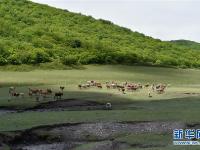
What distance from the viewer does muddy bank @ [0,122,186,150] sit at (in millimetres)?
30781

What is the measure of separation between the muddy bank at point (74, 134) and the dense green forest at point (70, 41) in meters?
63.3

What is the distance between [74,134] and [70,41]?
314 feet

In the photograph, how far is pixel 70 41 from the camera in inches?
5025

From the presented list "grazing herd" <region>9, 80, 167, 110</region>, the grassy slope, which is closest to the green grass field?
the grassy slope

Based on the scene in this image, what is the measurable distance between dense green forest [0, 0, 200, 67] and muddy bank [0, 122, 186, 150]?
63.3 metres

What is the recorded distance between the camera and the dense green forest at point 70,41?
354ft

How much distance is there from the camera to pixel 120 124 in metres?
34.0

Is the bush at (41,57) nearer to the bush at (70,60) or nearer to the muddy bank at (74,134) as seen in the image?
the bush at (70,60)

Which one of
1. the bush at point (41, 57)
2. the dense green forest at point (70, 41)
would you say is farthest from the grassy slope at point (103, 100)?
the dense green forest at point (70, 41)

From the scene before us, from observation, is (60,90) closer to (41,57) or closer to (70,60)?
(41,57)

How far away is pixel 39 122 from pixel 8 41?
79.9 meters

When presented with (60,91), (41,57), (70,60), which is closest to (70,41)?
(70,60)

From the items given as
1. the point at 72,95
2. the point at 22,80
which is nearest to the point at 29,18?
the point at 22,80

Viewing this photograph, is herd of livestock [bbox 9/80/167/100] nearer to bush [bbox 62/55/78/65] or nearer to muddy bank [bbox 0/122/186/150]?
muddy bank [bbox 0/122/186/150]
